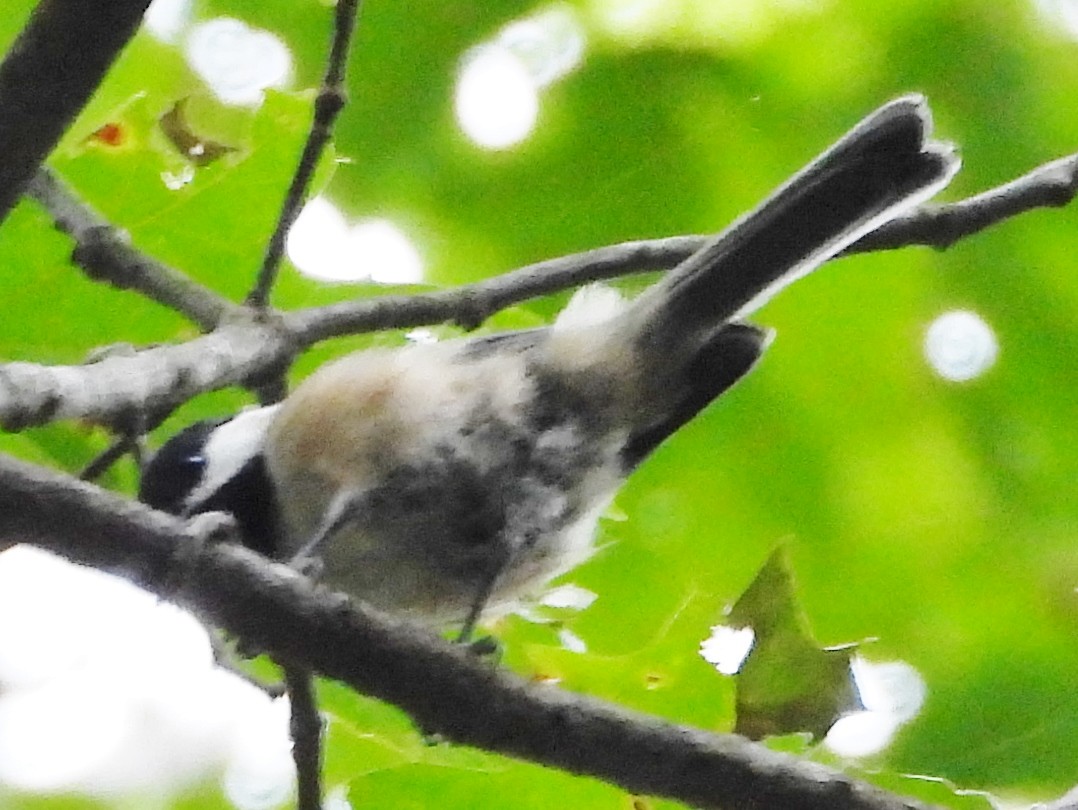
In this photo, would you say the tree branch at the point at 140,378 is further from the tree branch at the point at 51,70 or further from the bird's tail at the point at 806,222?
the bird's tail at the point at 806,222

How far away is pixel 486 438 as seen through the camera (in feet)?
5.88

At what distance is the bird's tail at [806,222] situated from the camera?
1558 millimetres

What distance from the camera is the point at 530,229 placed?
2.26 meters

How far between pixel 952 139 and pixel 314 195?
1.19 m

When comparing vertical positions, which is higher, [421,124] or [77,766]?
[421,124]

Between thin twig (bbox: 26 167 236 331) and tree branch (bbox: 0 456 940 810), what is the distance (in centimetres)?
55

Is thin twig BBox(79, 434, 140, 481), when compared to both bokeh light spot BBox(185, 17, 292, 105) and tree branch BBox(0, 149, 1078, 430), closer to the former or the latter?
tree branch BBox(0, 149, 1078, 430)

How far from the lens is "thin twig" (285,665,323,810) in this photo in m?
1.25

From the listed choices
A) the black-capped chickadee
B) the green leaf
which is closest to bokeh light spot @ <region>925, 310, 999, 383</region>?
the black-capped chickadee

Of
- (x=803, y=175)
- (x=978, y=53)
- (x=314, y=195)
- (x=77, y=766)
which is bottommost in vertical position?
(x=77, y=766)

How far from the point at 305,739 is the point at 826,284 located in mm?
1352

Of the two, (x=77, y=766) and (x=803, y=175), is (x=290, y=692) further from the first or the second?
(x=77, y=766)

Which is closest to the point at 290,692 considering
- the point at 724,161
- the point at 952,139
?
the point at 724,161

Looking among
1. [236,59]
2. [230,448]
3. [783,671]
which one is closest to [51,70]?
[783,671]
